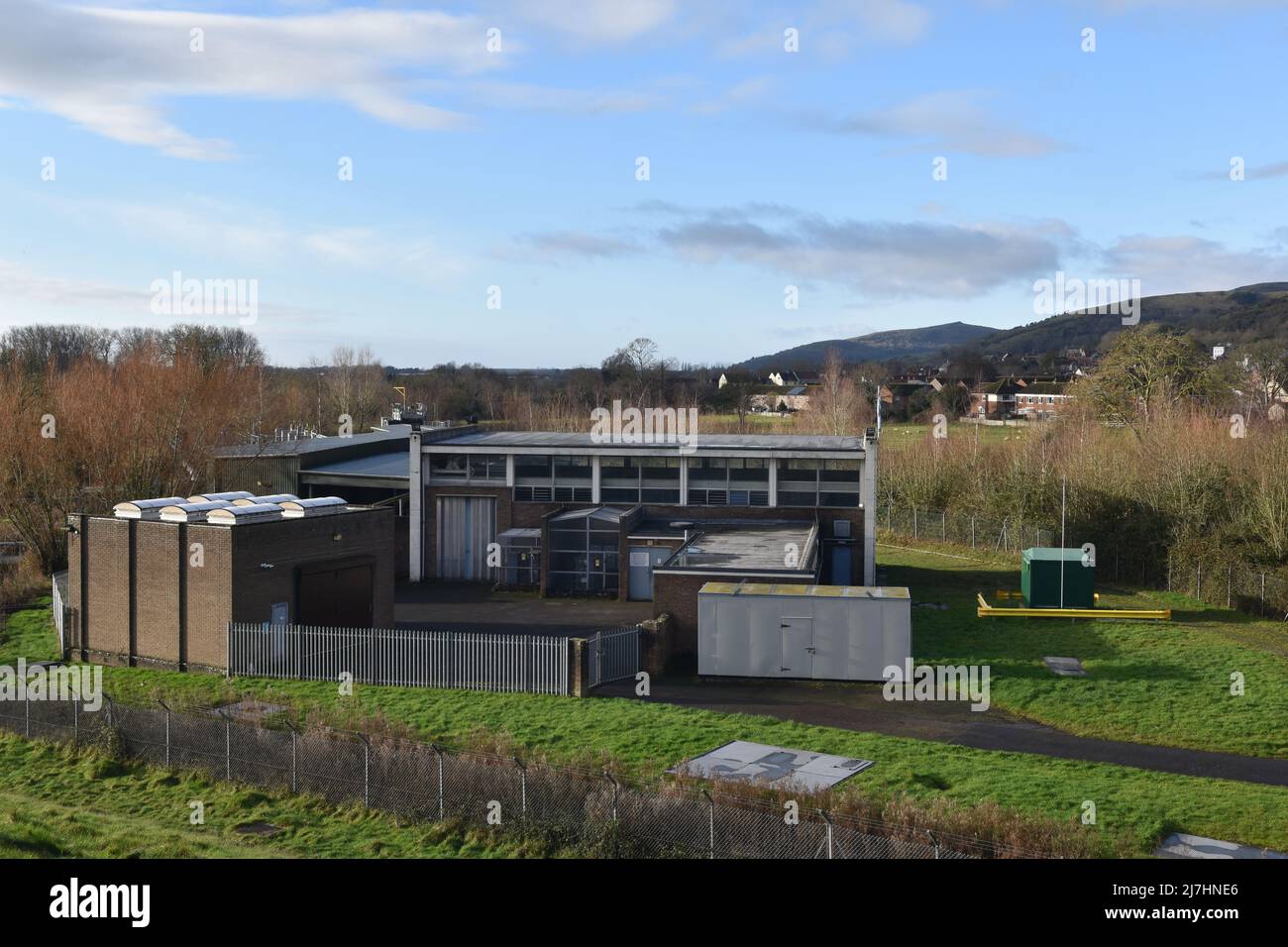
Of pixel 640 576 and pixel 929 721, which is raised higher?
pixel 640 576

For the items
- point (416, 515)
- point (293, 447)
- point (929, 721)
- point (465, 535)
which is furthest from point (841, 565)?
point (293, 447)

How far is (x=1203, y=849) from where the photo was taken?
16.3m

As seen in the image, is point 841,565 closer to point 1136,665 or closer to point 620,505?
point 620,505

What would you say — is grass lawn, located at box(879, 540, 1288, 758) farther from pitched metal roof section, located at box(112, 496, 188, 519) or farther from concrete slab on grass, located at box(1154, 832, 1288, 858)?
pitched metal roof section, located at box(112, 496, 188, 519)

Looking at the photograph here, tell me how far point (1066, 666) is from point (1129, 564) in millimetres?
18303

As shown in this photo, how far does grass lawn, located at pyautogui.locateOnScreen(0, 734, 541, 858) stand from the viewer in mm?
16938

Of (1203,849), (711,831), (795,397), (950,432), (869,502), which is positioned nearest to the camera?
(711,831)

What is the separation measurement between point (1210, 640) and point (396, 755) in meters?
25.2

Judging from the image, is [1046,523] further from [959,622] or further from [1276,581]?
[959,622]

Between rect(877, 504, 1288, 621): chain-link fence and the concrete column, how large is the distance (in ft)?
84.2

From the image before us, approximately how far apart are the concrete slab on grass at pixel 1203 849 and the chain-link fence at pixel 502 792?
2783mm

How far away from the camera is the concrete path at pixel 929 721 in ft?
70.9

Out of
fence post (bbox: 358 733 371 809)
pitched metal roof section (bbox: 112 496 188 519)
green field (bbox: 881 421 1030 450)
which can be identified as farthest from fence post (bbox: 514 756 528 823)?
green field (bbox: 881 421 1030 450)
